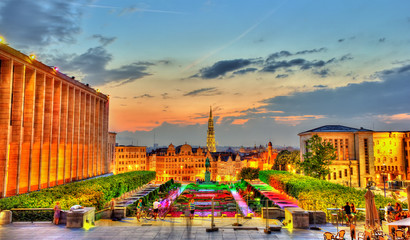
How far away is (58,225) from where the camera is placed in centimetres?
1919

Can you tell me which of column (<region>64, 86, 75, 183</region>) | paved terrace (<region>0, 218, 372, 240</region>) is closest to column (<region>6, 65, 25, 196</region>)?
column (<region>64, 86, 75, 183</region>)

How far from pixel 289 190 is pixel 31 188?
112ft

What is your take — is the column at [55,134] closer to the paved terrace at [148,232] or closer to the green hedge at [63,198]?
the green hedge at [63,198]

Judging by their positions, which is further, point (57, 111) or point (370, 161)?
point (370, 161)

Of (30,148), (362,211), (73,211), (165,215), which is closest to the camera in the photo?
(73,211)

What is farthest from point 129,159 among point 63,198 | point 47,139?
point 63,198

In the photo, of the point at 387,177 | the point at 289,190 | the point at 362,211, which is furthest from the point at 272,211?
the point at 387,177

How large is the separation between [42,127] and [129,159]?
106861 millimetres

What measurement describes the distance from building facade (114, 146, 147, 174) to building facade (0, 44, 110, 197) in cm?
8229

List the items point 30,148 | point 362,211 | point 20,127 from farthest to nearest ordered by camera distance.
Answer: point 30,148, point 20,127, point 362,211

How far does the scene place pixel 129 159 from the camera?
141 metres

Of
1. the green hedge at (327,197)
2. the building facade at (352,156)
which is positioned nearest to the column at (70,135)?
the green hedge at (327,197)

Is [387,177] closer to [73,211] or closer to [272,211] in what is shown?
[272,211]

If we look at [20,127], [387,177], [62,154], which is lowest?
[387,177]
